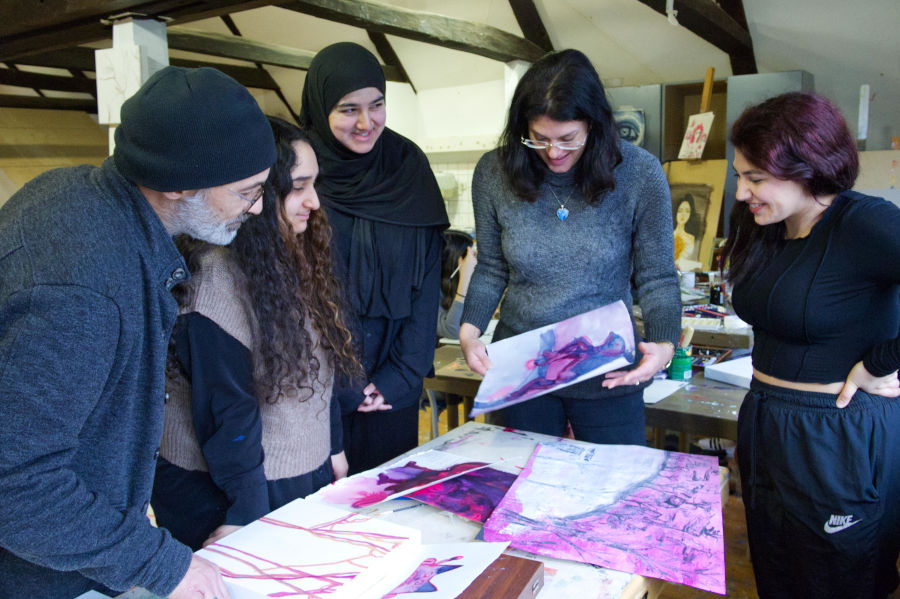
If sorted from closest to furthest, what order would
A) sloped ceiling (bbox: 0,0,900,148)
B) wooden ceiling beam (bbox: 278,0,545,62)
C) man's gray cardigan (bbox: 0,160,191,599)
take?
1. man's gray cardigan (bbox: 0,160,191,599)
2. sloped ceiling (bbox: 0,0,900,148)
3. wooden ceiling beam (bbox: 278,0,545,62)

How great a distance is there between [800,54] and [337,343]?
465cm

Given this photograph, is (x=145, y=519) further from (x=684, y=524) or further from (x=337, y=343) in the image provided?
(x=684, y=524)

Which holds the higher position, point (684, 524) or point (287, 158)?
point (287, 158)

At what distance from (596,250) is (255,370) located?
743 mm

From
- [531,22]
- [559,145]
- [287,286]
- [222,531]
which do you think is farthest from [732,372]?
[531,22]

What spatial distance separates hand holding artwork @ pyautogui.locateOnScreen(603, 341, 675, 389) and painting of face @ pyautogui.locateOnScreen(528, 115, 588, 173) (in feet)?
1.41

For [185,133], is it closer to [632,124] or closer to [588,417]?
[588,417]

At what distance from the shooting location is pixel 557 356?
1.47 m

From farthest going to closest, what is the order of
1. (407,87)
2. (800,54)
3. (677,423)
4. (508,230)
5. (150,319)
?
1. (407,87)
2. (800,54)
3. (677,423)
4. (508,230)
5. (150,319)

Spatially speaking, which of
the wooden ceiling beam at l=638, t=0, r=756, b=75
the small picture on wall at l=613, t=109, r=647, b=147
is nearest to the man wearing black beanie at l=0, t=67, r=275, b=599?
the wooden ceiling beam at l=638, t=0, r=756, b=75

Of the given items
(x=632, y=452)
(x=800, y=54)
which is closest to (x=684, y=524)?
(x=632, y=452)

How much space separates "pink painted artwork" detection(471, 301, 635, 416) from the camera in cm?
145

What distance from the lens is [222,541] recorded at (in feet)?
3.35

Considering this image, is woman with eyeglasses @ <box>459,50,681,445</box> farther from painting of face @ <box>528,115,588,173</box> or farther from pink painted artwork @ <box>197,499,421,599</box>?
pink painted artwork @ <box>197,499,421,599</box>
